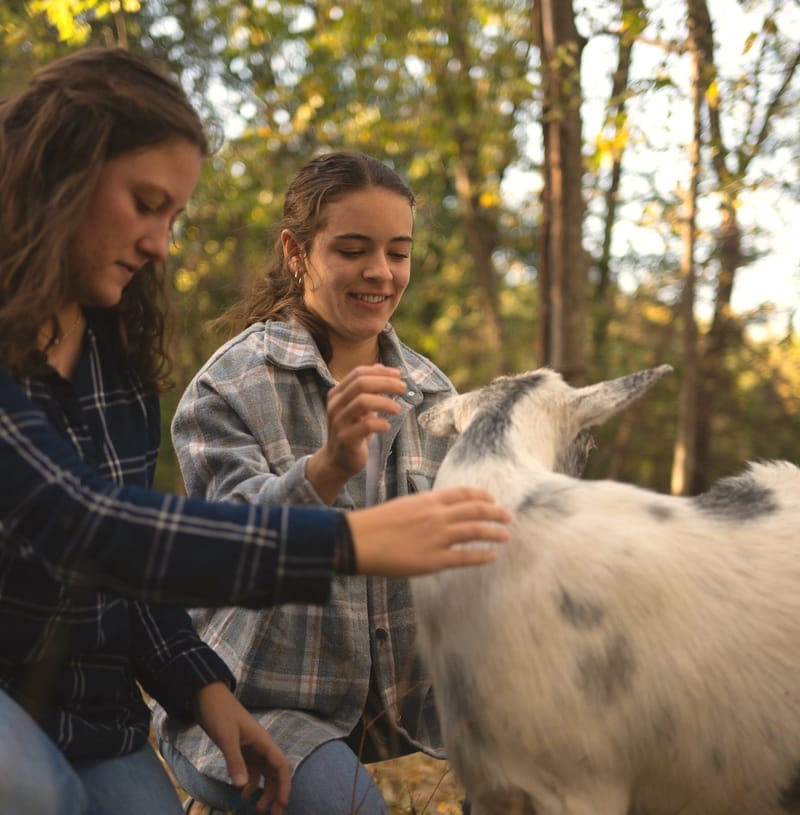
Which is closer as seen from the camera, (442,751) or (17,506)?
(17,506)

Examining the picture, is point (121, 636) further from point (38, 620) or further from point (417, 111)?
point (417, 111)

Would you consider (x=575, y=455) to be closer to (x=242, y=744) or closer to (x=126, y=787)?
(x=242, y=744)

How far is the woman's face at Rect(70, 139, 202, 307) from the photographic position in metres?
1.97

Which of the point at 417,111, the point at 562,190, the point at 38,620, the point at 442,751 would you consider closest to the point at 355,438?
the point at 38,620

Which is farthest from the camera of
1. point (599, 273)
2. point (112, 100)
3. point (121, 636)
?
point (599, 273)

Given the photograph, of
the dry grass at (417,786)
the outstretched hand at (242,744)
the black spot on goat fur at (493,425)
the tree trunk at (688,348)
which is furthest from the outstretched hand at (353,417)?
the tree trunk at (688,348)

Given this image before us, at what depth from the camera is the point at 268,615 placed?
2.70 m

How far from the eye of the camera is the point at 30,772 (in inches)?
71.1

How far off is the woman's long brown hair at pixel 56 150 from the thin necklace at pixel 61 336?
0.07 m

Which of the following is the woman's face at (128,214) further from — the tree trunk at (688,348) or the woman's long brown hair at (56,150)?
the tree trunk at (688,348)

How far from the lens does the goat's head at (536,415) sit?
7.50 ft

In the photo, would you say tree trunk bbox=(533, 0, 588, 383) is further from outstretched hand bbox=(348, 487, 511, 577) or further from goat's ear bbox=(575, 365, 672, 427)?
outstretched hand bbox=(348, 487, 511, 577)

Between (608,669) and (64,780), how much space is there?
1060 mm

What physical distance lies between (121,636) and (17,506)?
2.16ft
